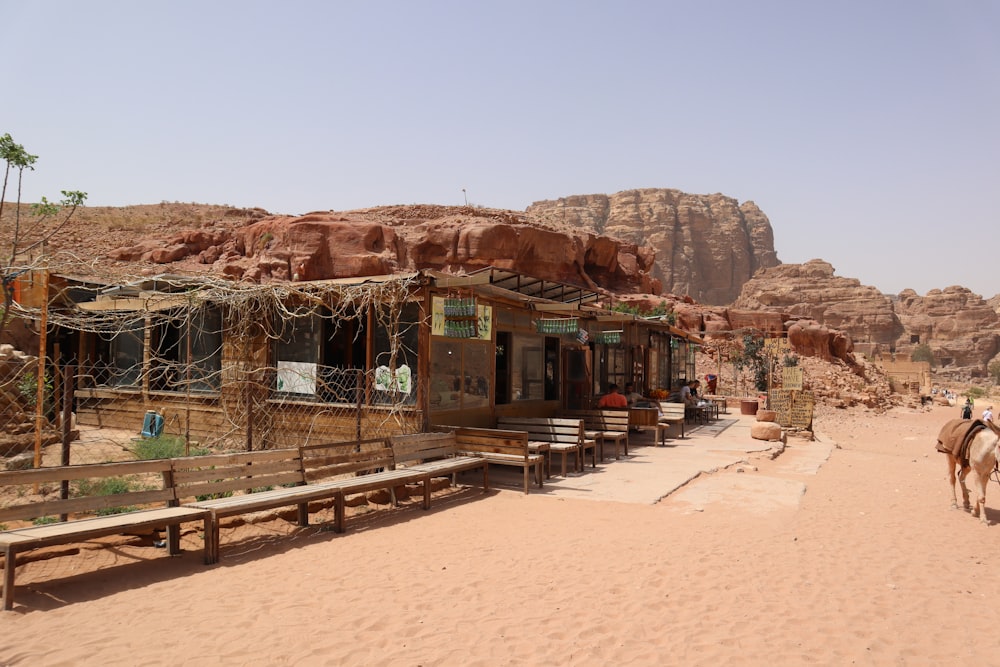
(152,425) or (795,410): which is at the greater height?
(152,425)

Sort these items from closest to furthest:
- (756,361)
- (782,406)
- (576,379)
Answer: (576,379) → (782,406) → (756,361)

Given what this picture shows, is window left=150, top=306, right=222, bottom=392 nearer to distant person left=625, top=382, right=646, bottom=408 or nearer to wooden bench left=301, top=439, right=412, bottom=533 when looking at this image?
wooden bench left=301, top=439, right=412, bottom=533

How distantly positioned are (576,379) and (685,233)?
108 metres

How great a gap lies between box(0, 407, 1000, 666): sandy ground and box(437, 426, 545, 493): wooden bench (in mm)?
927

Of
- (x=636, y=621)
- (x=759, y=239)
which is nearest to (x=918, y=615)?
(x=636, y=621)

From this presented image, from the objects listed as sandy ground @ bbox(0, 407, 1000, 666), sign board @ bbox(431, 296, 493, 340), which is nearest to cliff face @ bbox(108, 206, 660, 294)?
sign board @ bbox(431, 296, 493, 340)

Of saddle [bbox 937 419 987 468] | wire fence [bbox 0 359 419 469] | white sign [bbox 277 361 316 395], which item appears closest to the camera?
saddle [bbox 937 419 987 468]

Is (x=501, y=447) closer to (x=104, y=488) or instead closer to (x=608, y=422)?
(x=608, y=422)

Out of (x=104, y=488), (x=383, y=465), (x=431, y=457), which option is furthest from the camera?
(x=431, y=457)

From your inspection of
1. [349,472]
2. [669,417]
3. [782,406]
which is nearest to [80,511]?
[349,472]

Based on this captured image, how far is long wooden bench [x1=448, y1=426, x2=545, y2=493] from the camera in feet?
29.6

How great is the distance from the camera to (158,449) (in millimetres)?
9789

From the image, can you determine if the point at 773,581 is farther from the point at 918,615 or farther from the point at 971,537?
the point at 971,537

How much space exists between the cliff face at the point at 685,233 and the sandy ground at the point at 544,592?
106914mm
